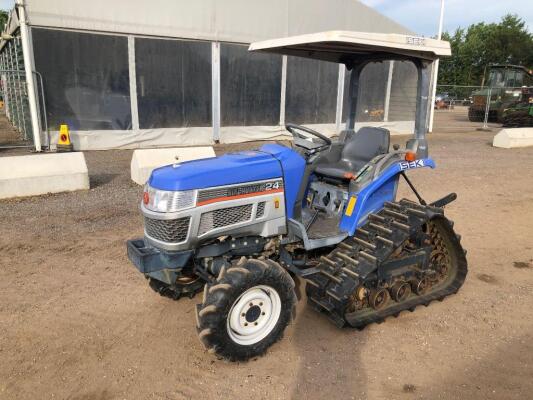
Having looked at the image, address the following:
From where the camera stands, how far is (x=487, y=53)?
1964 inches

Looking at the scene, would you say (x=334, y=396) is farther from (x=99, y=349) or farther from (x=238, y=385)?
(x=99, y=349)

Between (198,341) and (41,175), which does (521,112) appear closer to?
(41,175)

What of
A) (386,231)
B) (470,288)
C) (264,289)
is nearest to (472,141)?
(470,288)

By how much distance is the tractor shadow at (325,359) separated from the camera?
112 inches

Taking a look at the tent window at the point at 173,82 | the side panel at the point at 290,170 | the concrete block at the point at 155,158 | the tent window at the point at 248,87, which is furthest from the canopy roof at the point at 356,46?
the tent window at the point at 248,87

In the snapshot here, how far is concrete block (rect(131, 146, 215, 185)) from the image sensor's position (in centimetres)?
762

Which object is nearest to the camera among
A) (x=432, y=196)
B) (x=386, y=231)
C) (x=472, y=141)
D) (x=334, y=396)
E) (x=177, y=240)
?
(x=334, y=396)

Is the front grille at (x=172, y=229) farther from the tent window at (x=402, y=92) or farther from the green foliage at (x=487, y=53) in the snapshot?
the green foliage at (x=487, y=53)

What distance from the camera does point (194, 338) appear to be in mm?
3381

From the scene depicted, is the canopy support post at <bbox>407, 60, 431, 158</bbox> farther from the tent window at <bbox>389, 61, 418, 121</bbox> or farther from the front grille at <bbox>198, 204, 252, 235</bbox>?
the tent window at <bbox>389, 61, 418, 121</bbox>

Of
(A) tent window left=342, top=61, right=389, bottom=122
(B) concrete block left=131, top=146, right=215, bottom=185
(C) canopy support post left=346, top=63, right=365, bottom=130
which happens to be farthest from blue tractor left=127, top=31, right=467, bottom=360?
(A) tent window left=342, top=61, right=389, bottom=122

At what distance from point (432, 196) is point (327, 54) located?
421 centimetres

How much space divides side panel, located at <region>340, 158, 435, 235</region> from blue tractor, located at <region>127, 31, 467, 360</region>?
1cm

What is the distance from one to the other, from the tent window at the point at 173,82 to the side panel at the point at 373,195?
29.3ft
